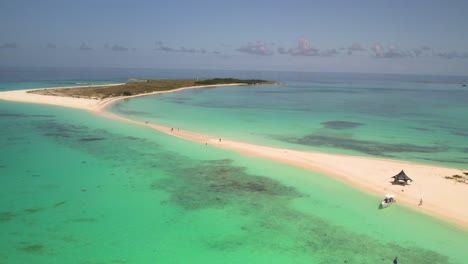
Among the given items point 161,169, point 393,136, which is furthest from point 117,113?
point 393,136

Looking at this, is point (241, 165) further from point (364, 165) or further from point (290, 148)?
point (364, 165)

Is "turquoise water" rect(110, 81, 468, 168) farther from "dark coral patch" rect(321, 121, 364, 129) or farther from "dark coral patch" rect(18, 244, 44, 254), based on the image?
"dark coral patch" rect(18, 244, 44, 254)

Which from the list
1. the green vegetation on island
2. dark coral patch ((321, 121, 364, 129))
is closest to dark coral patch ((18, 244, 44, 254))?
dark coral patch ((321, 121, 364, 129))

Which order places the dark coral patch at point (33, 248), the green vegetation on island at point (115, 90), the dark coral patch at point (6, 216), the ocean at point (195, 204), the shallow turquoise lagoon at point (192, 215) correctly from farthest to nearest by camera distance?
the green vegetation on island at point (115, 90) < the dark coral patch at point (6, 216) < the ocean at point (195, 204) < the shallow turquoise lagoon at point (192, 215) < the dark coral patch at point (33, 248)

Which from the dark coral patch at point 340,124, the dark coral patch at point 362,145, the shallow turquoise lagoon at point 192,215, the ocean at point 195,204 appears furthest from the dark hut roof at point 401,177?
the dark coral patch at point 340,124

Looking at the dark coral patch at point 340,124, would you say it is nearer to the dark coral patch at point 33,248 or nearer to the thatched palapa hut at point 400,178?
the thatched palapa hut at point 400,178

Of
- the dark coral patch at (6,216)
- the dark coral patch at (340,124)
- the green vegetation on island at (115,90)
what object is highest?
the green vegetation on island at (115,90)
